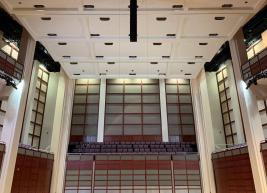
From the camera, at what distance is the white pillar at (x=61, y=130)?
16.5 metres

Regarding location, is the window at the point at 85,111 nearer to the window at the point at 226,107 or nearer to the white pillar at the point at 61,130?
the white pillar at the point at 61,130

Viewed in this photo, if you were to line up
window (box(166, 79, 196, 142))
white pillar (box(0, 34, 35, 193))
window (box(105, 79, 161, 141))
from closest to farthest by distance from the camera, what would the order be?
1. white pillar (box(0, 34, 35, 193))
2. window (box(166, 79, 196, 142))
3. window (box(105, 79, 161, 141))

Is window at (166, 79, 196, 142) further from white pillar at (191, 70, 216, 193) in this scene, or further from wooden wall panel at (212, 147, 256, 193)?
wooden wall panel at (212, 147, 256, 193)

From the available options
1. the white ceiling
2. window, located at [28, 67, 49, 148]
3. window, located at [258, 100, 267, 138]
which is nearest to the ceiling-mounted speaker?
the white ceiling

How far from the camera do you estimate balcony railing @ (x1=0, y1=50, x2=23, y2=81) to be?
1176cm

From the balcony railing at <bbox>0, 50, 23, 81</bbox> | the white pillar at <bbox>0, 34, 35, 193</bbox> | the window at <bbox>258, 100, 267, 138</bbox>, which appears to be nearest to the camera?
the white pillar at <bbox>0, 34, 35, 193</bbox>

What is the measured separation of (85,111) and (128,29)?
9.65m

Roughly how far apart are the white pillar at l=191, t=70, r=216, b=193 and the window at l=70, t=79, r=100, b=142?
791 cm

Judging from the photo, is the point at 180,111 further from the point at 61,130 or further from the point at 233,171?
the point at 61,130

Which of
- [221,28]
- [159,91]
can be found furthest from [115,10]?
[159,91]

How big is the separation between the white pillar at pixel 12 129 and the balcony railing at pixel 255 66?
11312 millimetres

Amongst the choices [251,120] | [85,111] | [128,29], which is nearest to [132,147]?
[85,111]

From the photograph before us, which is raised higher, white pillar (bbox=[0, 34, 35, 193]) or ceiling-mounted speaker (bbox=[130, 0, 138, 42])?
ceiling-mounted speaker (bbox=[130, 0, 138, 42])

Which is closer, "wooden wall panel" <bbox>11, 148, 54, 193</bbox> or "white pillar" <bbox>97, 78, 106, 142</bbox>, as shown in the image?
"wooden wall panel" <bbox>11, 148, 54, 193</bbox>
